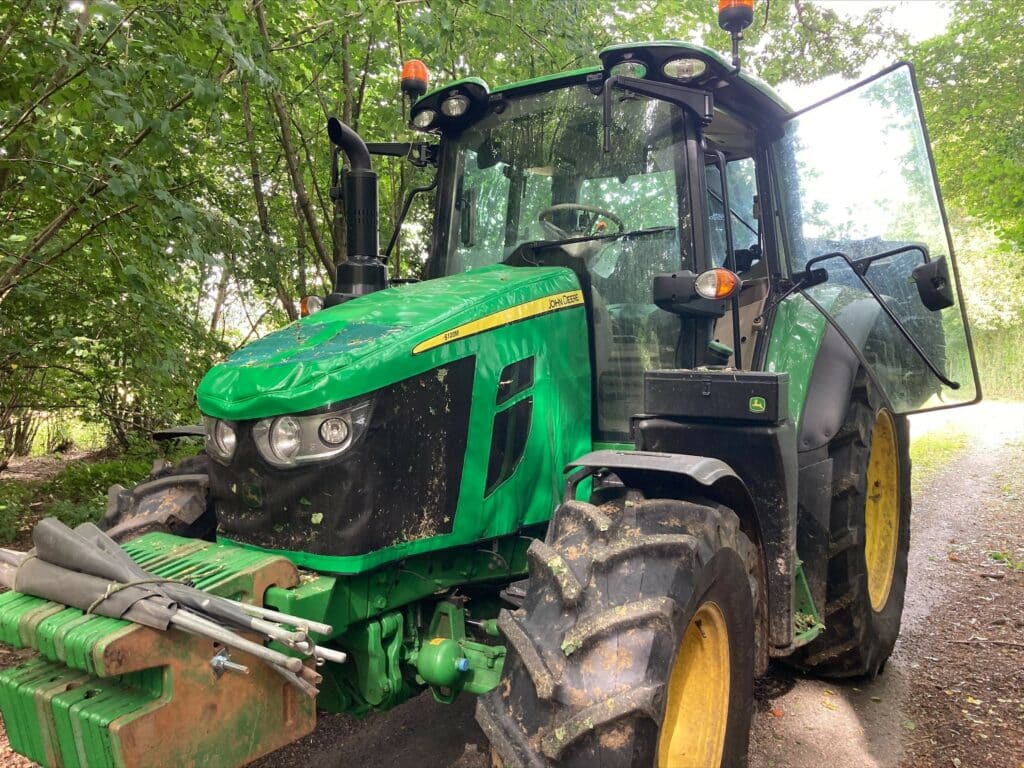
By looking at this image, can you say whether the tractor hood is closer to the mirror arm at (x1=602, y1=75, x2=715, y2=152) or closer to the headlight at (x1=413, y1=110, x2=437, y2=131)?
the mirror arm at (x1=602, y1=75, x2=715, y2=152)

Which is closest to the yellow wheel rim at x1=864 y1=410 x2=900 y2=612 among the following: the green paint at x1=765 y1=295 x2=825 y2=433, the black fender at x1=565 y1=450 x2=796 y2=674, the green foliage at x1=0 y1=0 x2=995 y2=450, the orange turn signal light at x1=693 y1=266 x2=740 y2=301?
the green paint at x1=765 y1=295 x2=825 y2=433

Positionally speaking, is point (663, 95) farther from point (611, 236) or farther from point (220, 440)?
point (220, 440)

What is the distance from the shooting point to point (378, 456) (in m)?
2.25

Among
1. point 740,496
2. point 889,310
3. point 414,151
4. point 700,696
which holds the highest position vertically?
point 414,151

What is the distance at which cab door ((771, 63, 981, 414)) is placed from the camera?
315 cm

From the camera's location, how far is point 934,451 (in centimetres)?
1277

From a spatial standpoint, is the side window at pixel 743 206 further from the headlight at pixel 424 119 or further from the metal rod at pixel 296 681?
the metal rod at pixel 296 681

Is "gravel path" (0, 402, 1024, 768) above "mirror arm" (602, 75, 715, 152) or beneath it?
beneath

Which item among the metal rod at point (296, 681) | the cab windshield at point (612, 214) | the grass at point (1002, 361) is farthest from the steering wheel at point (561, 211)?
the grass at point (1002, 361)

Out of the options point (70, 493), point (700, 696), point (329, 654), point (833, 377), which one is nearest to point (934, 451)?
point (833, 377)

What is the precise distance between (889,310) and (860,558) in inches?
44.3

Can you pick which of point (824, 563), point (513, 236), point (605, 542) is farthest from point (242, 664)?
point (824, 563)

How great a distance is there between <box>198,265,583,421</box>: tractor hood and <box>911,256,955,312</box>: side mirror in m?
1.51

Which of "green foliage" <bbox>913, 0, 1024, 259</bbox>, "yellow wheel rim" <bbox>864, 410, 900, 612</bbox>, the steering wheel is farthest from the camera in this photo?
"green foliage" <bbox>913, 0, 1024, 259</bbox>
